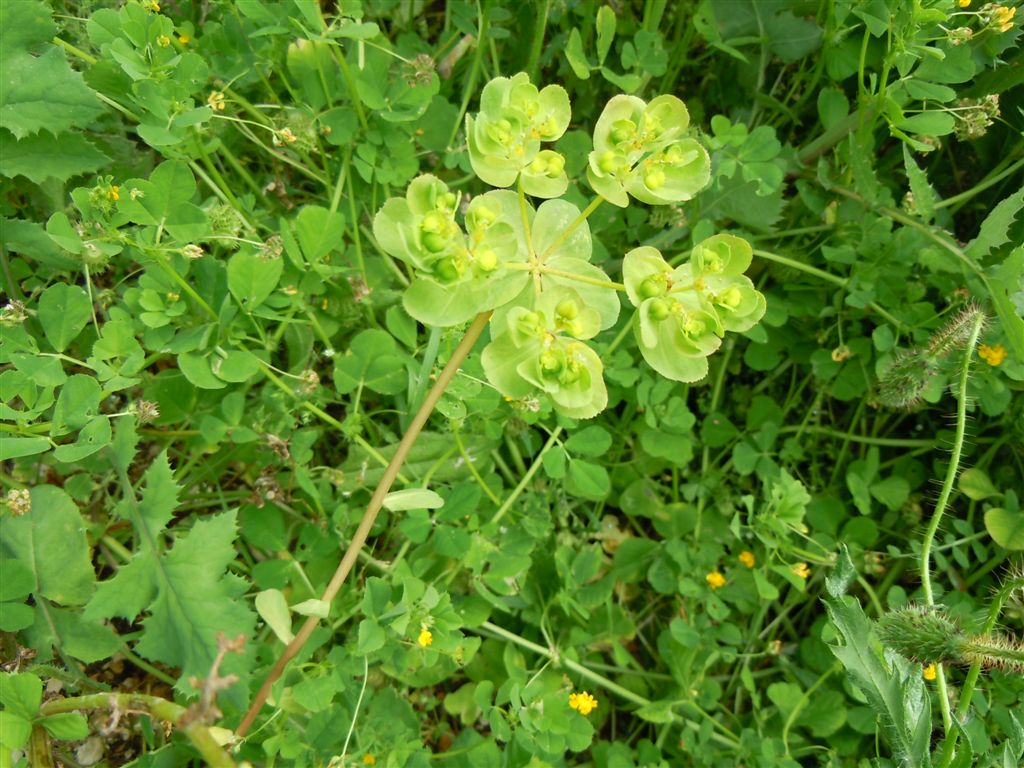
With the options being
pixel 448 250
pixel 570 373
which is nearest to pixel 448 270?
pixel 448 250

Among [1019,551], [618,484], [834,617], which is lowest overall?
[1019,551]

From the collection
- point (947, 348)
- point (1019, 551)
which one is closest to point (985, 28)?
point (947, 348)

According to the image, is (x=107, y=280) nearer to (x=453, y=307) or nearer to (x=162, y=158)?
(x=162, y=158)

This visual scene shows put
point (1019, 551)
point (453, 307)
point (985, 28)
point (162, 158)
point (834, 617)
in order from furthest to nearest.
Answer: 1. point (1019, 551)
2. point (162, 158)
3. point (985, 28)
4. point (834, 617)
5. point (453, 307)

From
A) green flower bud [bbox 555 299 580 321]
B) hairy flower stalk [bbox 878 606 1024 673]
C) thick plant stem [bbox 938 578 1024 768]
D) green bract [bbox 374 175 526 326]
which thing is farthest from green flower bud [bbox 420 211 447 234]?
thick plant stem [bbox 938 578 1024 768]

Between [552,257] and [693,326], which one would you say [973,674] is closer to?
[693,326]

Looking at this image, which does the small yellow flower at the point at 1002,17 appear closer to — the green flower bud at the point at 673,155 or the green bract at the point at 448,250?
the green flower bud at the point at 673,155

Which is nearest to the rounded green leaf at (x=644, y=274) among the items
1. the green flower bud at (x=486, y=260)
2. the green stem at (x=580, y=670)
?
the green flower bud at (x=486, y=260)

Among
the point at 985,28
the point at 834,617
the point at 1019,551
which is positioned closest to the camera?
the point at 834,617
